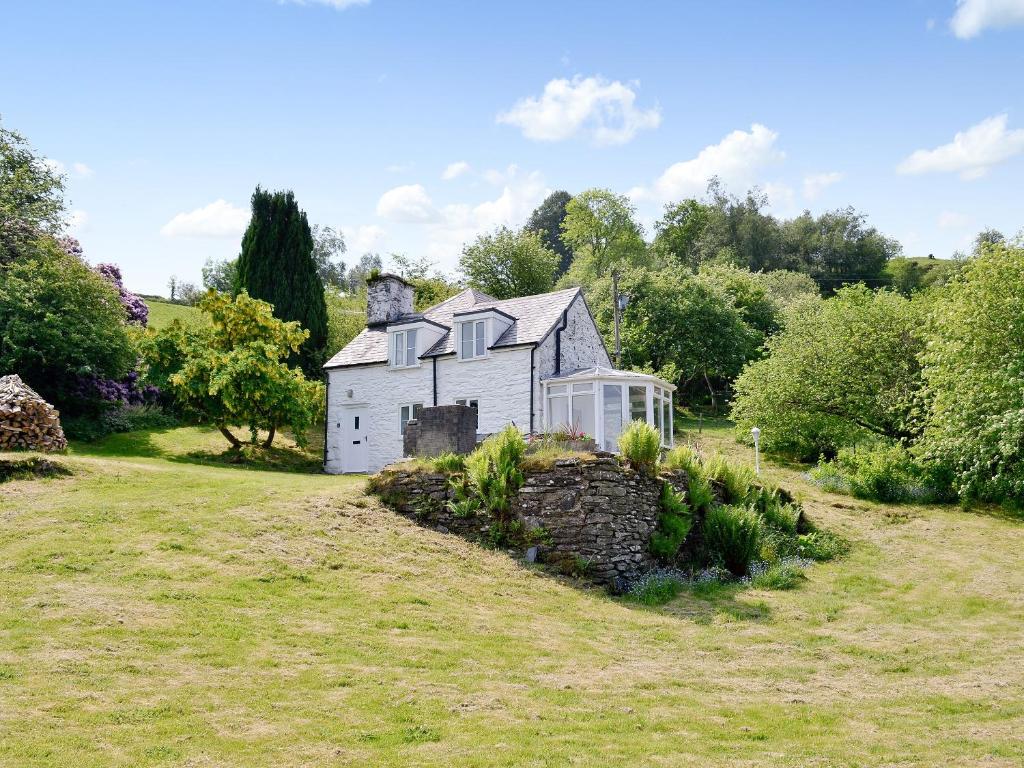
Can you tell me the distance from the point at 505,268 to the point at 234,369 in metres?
28.5

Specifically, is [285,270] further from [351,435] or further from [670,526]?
[670,526]

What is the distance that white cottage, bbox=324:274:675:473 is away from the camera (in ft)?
79.2

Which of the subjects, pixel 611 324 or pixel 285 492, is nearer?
pixel 285 492

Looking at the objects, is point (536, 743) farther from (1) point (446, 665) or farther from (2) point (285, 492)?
(2) point (285, 492)

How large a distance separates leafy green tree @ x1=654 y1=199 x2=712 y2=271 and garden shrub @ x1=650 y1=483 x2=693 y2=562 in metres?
57.7

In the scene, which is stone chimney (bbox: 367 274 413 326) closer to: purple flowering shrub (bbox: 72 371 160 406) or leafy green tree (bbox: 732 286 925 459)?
purple flowering shrub (bbox: 72 371 160 406)

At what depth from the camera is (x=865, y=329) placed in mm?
29281

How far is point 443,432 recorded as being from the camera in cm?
1806

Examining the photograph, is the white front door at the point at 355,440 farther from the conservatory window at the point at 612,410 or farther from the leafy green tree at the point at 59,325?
the conservatory window at the point at 612,410

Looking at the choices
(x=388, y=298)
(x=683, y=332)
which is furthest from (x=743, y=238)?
(x=388, y=298)

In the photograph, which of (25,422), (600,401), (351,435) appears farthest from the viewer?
(351,435)

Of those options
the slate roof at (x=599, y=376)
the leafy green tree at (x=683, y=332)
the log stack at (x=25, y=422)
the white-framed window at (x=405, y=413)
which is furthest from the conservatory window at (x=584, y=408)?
the leafy green tree at (x=683, y=332)

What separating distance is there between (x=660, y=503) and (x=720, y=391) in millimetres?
28557

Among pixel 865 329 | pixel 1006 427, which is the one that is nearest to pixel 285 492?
pixel 1006 427
